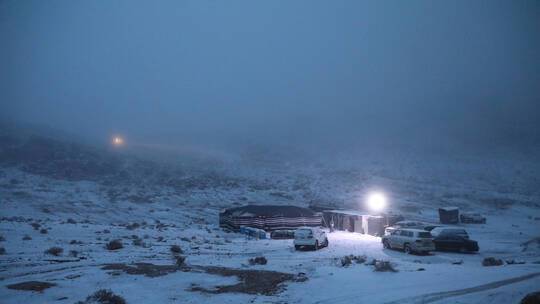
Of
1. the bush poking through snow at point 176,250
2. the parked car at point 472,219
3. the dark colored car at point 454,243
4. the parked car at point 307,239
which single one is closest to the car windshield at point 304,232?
the parked car at point 307,239

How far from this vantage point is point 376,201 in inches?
2660

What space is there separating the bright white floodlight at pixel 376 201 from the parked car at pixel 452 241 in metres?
31.2

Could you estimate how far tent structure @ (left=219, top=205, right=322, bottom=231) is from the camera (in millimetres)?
43781

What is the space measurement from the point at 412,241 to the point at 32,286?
2169 cm

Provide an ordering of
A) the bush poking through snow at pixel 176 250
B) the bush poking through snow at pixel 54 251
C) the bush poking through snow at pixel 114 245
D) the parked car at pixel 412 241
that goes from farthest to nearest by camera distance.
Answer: the parked car at pixel 412 241
the bush poking through snow at pixel 176 250
the bush poking through snow at pixel 114 245
the bush poking through snow at pixel 54 251

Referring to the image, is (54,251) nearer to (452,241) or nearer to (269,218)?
(269,218)

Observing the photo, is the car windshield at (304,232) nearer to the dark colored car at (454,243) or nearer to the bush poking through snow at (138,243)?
the dark colored car at (454,243)

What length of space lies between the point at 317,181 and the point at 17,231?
64638 millimetres

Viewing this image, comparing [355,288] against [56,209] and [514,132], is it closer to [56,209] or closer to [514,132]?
[56,209]

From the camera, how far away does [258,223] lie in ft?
Answer: 144

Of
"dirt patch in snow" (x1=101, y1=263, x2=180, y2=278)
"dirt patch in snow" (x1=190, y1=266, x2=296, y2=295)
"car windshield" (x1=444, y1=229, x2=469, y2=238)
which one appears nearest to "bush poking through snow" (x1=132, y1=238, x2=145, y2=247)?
"dirt patch in snow" (x1=101, y1=263, x2=180, y2=278)

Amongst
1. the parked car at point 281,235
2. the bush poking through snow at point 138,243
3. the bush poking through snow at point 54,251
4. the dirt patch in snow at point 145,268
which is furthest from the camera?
the parked car at point 281,235

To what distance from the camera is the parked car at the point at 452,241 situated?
28.6 metres

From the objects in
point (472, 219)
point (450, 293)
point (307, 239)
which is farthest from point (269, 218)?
point (450, 293)
